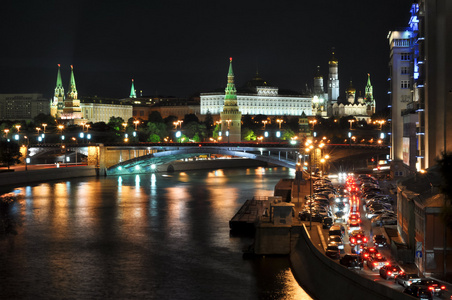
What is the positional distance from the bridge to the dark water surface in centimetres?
977

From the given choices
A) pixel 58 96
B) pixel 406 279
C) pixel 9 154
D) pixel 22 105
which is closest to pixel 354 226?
pixel 406 279

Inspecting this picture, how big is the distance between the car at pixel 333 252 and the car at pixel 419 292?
3381mm

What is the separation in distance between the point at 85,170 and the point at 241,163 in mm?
16636

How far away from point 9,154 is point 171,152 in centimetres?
1001

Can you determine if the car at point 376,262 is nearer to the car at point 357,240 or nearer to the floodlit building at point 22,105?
the car at point 357,240

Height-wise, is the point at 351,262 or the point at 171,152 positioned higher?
the point at 171,152

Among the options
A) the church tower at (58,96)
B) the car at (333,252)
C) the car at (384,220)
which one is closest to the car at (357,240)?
the car at (333,252)

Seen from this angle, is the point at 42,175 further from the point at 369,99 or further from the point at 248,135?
the point at 369,99

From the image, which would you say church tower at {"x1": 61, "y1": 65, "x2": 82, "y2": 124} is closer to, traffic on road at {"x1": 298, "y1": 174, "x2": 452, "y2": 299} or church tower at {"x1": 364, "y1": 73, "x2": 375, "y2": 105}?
church tower at {"x1": 364, "y1": 73, "x2": 375, "y2": 105}

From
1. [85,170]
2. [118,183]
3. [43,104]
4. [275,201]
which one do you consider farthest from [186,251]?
[43,104]

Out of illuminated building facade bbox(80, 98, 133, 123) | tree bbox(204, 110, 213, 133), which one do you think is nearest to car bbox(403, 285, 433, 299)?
tree bbox(204, 110, 213, 133)

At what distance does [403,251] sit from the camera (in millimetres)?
14008

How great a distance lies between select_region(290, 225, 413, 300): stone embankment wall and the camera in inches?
451

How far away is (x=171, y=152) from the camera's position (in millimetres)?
46000
